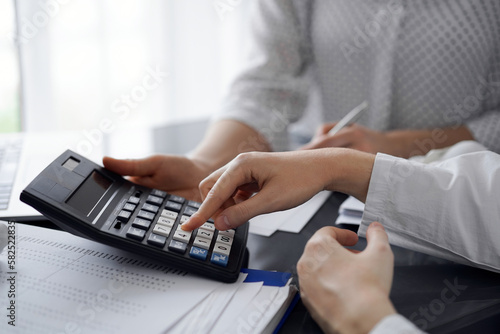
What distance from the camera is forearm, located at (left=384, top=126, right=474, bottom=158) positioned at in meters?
0.83

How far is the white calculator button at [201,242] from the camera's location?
1.39 ft

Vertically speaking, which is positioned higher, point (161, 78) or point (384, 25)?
point (384, 25)

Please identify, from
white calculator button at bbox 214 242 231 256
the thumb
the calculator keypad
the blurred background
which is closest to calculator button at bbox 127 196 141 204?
the calculator keypad

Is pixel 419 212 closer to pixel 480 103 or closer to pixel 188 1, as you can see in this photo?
pixel 480 103

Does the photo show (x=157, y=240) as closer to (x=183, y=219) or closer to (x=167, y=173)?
(x=183, y=219)

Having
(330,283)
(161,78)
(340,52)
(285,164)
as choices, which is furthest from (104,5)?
(330,283)

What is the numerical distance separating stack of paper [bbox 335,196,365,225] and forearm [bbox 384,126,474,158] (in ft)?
0.87

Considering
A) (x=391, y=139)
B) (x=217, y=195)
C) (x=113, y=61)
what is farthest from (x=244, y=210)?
(x=113, y=61)

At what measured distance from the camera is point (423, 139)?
86cm

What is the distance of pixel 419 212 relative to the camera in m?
0.47

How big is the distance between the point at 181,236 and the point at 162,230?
2cm

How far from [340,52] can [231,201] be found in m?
0.56

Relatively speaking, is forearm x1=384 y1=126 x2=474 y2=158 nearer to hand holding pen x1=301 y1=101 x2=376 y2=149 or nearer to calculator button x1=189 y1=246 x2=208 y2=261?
hand holding pen x1=301 y1=101 x2=376 y2=149

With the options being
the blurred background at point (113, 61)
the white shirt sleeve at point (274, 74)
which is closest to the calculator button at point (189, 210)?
the white shirt sleeve at point (274, 74)
